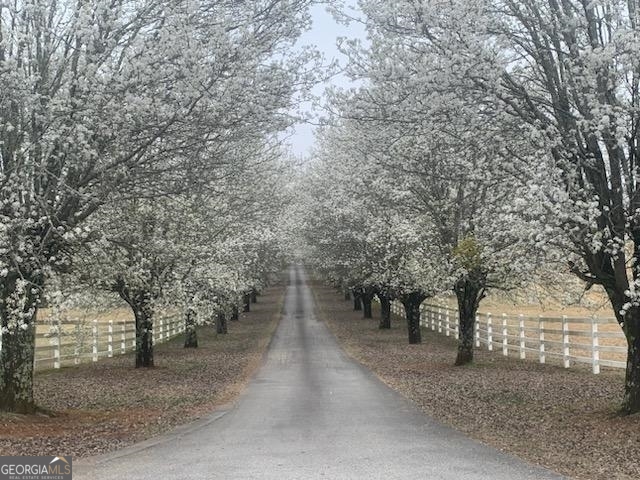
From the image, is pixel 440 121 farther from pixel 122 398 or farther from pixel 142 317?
pixel 142 317

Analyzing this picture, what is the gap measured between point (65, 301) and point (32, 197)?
1.63 meters

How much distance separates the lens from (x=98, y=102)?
9.40 meters

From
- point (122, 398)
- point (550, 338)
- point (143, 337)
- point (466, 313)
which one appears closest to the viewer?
point (122, 398)

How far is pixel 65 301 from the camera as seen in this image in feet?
32.8

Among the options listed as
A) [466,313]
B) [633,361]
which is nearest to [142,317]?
[466,313]

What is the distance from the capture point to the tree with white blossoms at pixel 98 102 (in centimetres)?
926

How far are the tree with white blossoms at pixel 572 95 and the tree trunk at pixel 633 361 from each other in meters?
0.02

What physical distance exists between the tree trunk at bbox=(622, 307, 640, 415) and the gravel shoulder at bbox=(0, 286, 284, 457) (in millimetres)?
7217

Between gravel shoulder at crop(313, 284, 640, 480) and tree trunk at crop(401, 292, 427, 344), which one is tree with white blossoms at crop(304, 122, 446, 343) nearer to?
tree trunk at crop(401, 292, 427, 344)

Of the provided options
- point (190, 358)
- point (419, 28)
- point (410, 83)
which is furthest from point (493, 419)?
point (190, 358)

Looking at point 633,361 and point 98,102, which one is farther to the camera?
point 633,361

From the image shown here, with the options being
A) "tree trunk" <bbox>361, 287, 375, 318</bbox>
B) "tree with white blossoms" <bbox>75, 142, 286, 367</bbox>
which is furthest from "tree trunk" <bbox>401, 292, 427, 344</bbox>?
"tree trunk" <bbox>361, 287, 375, 318</bbox>

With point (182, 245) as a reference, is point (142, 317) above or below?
below

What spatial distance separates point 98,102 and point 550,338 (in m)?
26.9
